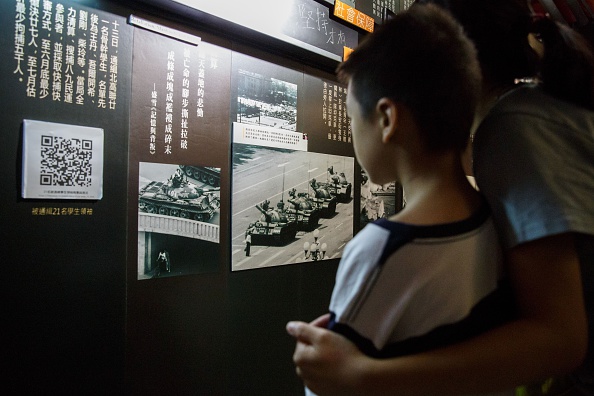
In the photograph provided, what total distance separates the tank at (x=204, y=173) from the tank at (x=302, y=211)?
56 centimetres

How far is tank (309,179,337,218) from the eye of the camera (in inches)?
108

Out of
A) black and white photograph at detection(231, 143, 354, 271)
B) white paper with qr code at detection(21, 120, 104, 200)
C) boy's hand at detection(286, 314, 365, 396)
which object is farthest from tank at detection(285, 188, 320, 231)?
boy's hand at detection(286, 314, 365, 396)

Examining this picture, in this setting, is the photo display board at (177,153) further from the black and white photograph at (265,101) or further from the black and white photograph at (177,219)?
the black and white photograph at (265,101)

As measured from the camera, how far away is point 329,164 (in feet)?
9.34

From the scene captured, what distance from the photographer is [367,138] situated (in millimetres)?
776

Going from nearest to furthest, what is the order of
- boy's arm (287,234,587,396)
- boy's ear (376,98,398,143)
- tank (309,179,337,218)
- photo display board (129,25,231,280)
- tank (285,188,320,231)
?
boy's arm (287,234,587,396) < boy's ear (376,98,398,143) < photo display board (129,25,231,280) < tank (285,188,320,231) < tank (309,179,337,218)

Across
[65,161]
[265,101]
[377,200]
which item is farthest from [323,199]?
[65,161]

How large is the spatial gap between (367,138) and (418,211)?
19 cm

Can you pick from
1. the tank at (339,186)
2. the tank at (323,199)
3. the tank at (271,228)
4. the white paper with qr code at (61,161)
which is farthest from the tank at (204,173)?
the tank at (339,186)

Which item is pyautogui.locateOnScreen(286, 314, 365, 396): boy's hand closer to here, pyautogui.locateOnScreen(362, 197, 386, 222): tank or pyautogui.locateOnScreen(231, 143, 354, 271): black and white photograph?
pyautogui.locateOnScreen(231, 143, 354, 271): black and white photograph

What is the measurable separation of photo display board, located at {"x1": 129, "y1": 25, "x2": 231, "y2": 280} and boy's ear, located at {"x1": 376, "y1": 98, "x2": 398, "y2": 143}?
151cm

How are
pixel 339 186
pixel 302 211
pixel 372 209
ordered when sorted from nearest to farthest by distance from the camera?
pixel 302 211 < pixel 339 186 < pixel 372 209

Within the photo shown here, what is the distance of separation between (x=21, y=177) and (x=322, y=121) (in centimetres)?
183

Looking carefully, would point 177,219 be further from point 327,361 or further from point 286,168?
point 327,361
